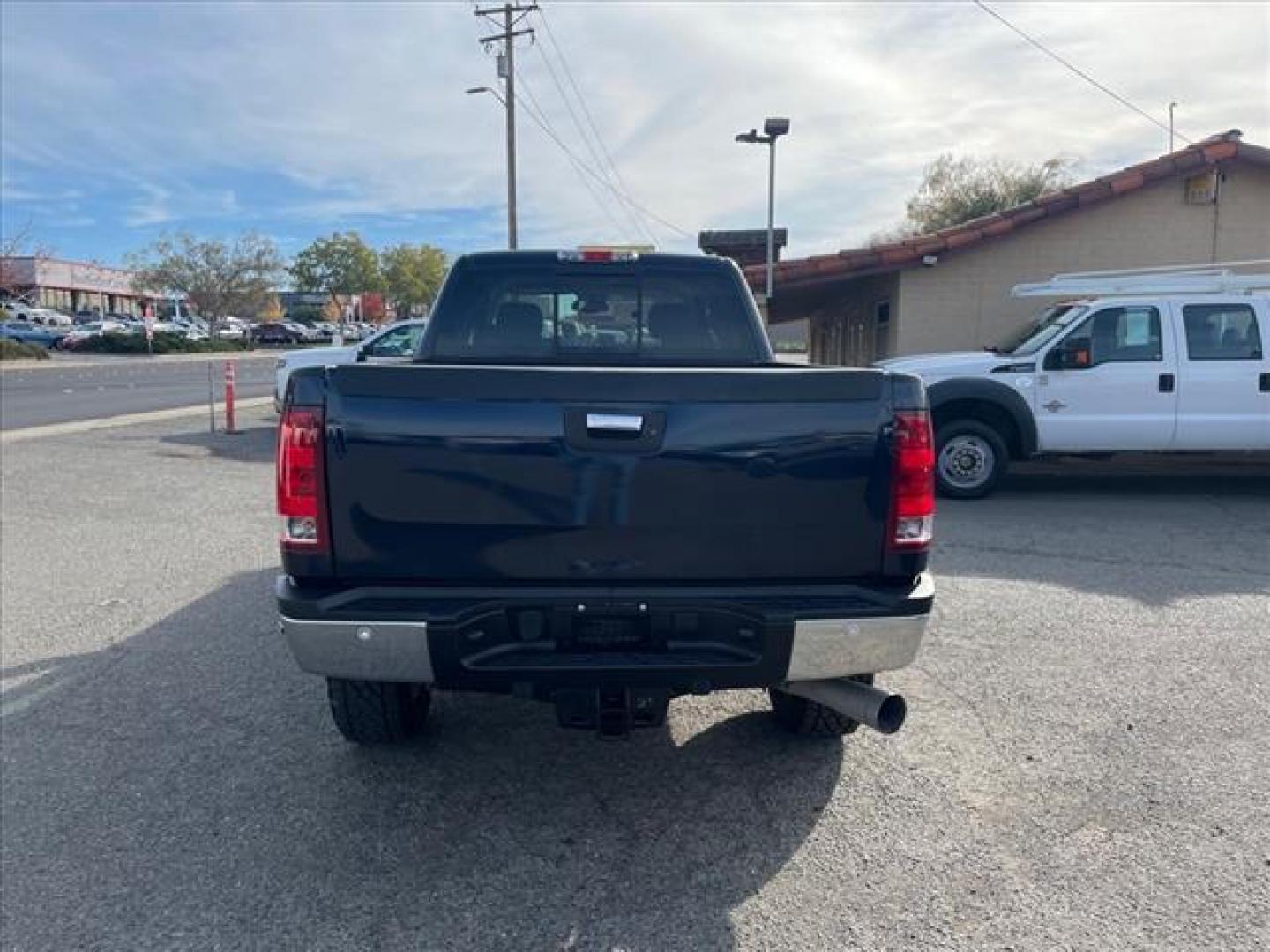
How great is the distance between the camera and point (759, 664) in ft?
9.40

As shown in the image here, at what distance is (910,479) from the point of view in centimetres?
293

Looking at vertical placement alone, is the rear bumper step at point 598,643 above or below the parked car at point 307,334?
below

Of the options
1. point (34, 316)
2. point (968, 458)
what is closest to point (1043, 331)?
point (968, 458)

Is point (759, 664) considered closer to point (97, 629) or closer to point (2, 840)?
point (2, 840)

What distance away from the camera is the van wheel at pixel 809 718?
150 inches

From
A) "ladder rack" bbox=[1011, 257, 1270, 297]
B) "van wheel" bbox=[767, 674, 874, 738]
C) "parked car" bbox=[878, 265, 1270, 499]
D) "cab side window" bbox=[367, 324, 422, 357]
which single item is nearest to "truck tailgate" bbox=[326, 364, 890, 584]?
"van wheel" bbox=[767, 674, 874, 738]

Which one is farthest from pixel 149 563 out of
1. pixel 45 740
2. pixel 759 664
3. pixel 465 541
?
pixel 759 664

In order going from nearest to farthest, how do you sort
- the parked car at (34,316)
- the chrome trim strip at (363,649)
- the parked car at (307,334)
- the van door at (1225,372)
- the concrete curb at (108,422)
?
the chrome trim strip at (363,649) → the van door at (1225,372) → the concrete curb at (108,422) → the parked car at (34,316) → the parked car at (307,334)

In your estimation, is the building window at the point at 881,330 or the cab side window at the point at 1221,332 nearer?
the cab side window at the point at 1221,332

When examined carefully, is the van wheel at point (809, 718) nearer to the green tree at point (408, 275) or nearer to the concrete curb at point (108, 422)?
the concrete curb at point (108, 422)

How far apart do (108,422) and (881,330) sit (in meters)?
13.8

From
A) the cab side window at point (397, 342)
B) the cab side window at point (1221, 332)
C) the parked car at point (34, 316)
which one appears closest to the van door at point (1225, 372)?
the cab side window at point (1221, 332)

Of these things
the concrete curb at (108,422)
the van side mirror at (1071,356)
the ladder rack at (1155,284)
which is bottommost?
the concrete curb at (108,422)

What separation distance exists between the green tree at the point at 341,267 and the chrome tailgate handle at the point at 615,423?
86.8 meters
